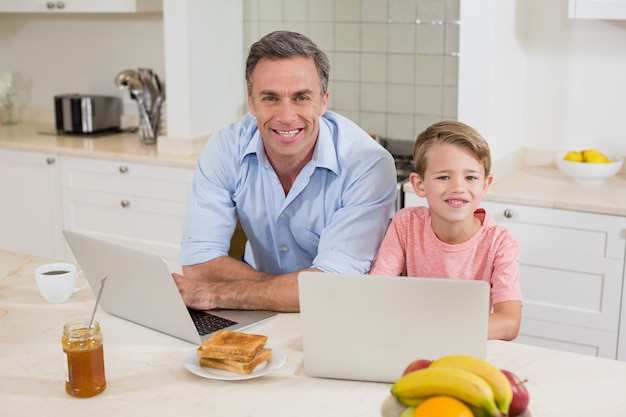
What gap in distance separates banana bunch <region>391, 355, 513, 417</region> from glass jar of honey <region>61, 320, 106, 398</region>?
637 millimetres

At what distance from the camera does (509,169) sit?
135 inches

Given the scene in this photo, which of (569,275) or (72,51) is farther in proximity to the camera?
(72,51)

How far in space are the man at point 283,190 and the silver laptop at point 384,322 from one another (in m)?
0.47

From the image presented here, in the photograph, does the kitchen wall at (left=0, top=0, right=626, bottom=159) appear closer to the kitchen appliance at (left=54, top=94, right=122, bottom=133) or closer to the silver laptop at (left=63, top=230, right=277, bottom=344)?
the kitchen appliance at (left=54, top=94, right=122, bottom=133)

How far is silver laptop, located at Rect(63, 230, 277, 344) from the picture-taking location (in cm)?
170

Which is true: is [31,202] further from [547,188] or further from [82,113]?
[547,188]

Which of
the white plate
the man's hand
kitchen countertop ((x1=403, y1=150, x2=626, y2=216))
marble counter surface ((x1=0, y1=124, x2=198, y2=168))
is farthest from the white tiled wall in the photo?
the white plate

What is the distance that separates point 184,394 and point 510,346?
659 millimetres

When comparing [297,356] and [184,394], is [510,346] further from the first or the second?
[184,394]

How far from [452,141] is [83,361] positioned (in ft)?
3.12

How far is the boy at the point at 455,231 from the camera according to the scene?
1934mm

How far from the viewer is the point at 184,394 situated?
1505 millimetres

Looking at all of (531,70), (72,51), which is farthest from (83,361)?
(72,51)

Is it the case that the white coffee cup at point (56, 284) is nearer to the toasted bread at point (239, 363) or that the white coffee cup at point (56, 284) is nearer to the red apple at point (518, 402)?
the toasted bread at point (239, 363)
